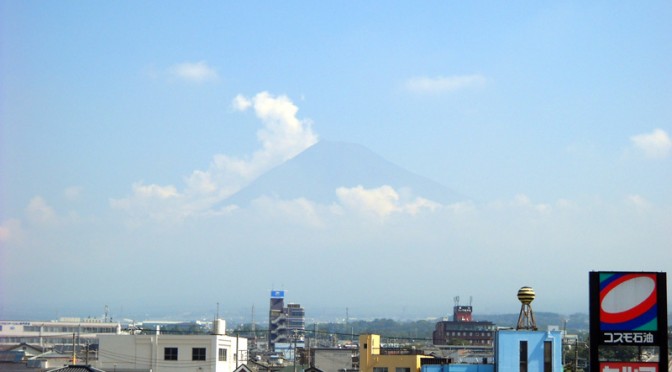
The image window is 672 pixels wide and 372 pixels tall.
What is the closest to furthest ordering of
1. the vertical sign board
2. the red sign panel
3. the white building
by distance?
1. the vertical sign board
2. the red sign panel
3. the white building

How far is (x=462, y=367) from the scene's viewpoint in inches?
2635

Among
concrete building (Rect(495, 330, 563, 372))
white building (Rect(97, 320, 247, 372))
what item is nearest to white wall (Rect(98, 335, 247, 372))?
white building (Rect(97, 320, 247, 372))

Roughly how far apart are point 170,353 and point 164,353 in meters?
0.40

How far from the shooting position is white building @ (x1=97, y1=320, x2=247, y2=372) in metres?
69.0

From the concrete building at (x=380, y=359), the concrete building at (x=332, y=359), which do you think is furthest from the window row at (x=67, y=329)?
the concrete building at (x=380, y=359)

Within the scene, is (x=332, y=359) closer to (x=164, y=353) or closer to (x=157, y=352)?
(x=164, y=353)

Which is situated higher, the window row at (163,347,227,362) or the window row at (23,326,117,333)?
the window row at (23,326,117,333)

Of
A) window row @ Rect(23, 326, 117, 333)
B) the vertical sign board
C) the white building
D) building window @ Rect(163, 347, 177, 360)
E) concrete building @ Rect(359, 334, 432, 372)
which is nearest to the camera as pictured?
the vertical sign board

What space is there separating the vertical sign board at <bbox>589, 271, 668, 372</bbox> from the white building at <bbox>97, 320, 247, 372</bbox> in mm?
38589

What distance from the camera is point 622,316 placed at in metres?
34.3

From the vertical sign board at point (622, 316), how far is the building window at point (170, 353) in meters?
39.6

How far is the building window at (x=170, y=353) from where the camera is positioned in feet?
227

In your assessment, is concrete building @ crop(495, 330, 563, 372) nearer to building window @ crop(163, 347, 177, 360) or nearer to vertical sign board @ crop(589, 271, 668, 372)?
building window @ crop(163, 347, 177, 360)

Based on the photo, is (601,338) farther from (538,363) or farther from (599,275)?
(538,363)
